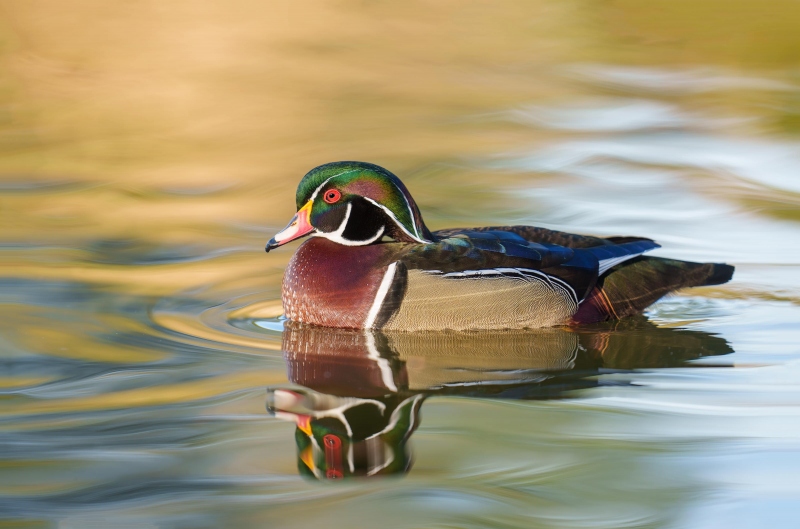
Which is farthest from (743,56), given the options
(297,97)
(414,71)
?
(297,97)

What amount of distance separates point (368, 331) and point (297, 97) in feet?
25.0

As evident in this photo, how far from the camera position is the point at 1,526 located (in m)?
4.31

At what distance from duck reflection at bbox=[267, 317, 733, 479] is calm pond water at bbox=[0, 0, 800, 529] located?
2cm

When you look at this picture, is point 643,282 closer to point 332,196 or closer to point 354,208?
Answer: point 354,208

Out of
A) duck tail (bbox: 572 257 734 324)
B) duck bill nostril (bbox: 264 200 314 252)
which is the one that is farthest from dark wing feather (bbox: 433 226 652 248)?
duck bill nostril (bbox: 264 200 314 252)

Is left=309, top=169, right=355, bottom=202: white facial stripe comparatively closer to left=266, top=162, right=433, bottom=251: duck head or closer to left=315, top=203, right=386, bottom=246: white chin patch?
left=266, top=162, right=433, bottom=251: duck head

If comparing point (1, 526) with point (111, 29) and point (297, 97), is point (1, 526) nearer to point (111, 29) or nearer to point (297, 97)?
point (297, 97)

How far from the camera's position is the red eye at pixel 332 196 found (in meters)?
7.14

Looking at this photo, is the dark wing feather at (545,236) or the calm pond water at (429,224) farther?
the dark wing feather at (545,236)

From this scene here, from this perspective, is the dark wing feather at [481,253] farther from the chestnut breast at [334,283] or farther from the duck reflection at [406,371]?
the duck reflection at [406,371]

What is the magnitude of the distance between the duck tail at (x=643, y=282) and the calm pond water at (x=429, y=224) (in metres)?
0.15

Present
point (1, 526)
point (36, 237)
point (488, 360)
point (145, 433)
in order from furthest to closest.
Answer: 1. point (36, 237)
2. point (488, 360)
3. point (145, 433)
4. point (1, 526)

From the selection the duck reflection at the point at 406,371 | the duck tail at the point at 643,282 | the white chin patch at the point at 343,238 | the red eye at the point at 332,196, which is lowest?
the duck reflection at the point at 406,371

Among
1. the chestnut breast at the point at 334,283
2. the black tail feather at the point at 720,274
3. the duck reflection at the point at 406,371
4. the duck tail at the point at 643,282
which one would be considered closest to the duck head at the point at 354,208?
the chestnut breast at the point at 334,283
